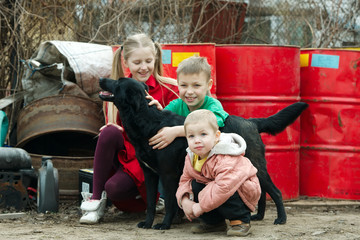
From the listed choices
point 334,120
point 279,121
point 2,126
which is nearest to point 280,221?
point 279,121

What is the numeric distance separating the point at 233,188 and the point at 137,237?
0.57m

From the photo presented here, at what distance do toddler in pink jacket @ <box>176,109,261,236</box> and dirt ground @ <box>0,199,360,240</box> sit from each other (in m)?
0.11

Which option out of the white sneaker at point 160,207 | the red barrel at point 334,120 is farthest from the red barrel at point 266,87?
Answer: the white sneaker at point 160,207

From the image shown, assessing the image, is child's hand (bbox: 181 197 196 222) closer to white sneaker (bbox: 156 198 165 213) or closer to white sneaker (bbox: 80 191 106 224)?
white sneaker (bbox: 80 191 106 224)

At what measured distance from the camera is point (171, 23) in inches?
234

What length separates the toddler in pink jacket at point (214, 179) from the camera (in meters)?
2.68

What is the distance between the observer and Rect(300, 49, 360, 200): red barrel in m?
4.29

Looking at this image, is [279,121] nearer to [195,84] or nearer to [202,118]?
[195,84]

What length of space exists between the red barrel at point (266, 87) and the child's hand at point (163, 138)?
129cm

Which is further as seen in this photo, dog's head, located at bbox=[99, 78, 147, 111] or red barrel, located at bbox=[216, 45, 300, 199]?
red barrel, located at bbox=[216, 45, 300, 199]

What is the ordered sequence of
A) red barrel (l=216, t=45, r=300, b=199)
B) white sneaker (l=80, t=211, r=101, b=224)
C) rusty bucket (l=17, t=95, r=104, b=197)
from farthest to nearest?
red barrel (l=216, t=45, r=300, b=199) < rusty bucket (l=17, t=95, r=104, b=197) < white sneaker (l=80, t=211, r=101, b=224)

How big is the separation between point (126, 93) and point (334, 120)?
2118 millimetres

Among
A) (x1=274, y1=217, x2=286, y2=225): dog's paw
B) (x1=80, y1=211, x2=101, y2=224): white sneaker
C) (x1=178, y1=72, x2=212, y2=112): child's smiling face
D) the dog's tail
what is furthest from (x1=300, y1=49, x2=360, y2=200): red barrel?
(x1=80, y1=211, x2=101, y2=224): white sneaker

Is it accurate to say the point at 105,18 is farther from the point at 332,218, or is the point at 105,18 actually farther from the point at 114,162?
the point at 332,218
